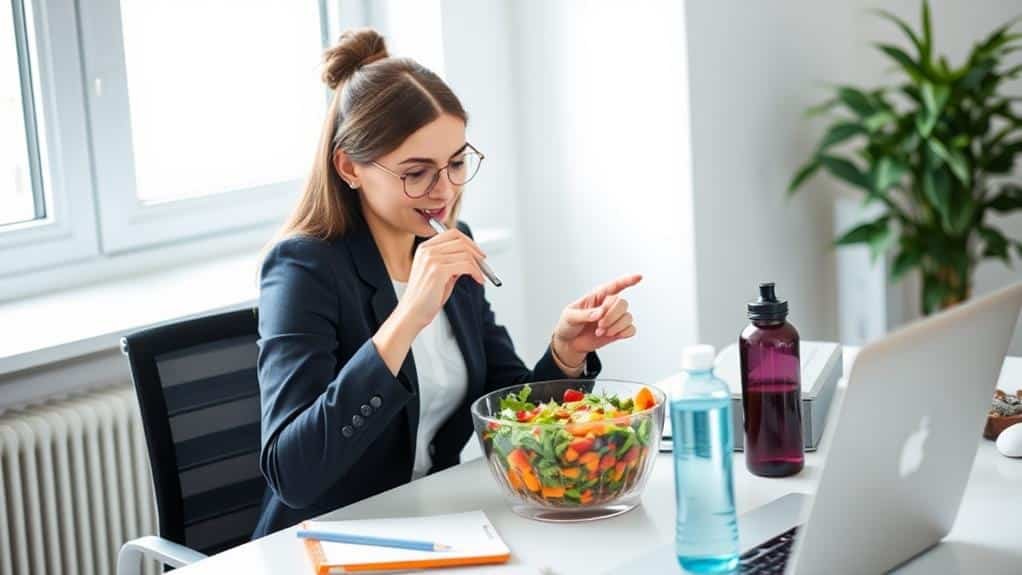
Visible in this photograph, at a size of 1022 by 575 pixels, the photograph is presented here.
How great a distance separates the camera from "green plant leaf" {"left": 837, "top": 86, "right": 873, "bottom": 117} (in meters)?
3.75

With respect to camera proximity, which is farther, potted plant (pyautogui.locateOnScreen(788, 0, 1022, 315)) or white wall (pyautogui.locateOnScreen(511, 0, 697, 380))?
potted plant (pyautogui.locateOnScreen(788, 0, 1022, 315))

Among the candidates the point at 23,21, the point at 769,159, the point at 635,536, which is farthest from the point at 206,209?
the point at 635,536

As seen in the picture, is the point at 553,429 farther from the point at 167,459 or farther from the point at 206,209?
the point at 206,209

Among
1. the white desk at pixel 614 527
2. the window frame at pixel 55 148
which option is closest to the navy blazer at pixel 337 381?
the white desk at pixel 614 527

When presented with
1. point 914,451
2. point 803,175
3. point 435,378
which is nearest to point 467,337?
point 435,378

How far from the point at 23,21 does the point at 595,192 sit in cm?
139

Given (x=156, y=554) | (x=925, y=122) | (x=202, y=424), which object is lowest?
(x=156, y=554)

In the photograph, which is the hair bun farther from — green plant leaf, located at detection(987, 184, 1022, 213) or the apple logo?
green plant leaf, located at detection(987, 184, 1022, 213)

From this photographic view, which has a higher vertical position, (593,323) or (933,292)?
(593,323)

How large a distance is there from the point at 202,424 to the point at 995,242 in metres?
2.63

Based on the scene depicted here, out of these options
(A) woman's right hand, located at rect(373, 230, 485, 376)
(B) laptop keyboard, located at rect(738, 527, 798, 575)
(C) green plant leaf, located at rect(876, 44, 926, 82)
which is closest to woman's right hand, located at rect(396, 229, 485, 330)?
(A) woman's right hand, located at rect(373, 230, 485, 376)

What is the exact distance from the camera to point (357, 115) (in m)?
1.89

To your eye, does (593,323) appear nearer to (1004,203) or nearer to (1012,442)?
(1012,442)

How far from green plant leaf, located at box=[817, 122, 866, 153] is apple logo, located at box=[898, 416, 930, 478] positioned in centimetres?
257
